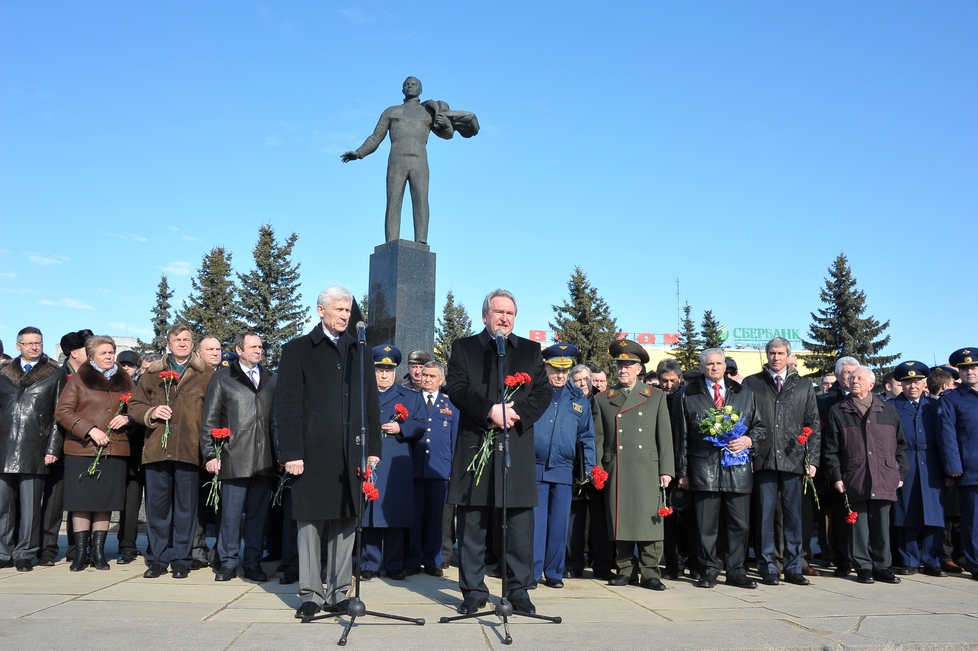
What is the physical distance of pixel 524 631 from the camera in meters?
5.07

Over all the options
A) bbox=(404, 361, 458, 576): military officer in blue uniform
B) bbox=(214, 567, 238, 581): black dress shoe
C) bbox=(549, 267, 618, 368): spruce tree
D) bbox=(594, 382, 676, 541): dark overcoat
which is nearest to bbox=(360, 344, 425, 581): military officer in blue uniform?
bbox=(404, 361, 458, 576): military officer in blue uniform

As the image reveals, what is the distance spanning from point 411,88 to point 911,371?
28.9 ft

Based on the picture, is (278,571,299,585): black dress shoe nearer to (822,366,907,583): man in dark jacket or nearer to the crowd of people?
the crowd of people

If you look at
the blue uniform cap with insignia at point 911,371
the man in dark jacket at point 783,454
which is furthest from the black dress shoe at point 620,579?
the blue uniform cap with insignia at point 911,371

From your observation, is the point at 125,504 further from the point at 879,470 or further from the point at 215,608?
the point at 879,470

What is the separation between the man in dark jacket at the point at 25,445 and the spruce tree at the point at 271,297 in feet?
99.9

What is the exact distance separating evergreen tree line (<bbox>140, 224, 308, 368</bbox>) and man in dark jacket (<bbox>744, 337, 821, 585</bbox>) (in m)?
32.7

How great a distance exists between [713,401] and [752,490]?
1.01m

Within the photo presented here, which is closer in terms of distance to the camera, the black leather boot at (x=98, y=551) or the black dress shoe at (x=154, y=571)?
the black dress shoe at (x=154, y=571)

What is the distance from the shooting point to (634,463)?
7.43 meters

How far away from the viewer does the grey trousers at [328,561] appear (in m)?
5.53

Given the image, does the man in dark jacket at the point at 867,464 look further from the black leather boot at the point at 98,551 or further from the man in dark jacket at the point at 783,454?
the black leather boot at the point at 98,551

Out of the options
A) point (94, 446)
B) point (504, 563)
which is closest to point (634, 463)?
point (504, 563)

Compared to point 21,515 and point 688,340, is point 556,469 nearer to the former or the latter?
point 21,515
